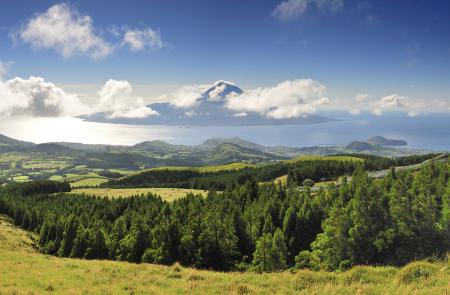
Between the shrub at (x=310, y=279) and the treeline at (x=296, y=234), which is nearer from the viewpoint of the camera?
the shrub at (x=310, y=279)

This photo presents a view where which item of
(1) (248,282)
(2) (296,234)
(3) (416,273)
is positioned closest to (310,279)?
Result: (1) (248,282)

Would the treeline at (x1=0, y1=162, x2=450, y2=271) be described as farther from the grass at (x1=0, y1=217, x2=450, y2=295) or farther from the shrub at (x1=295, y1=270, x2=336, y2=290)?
the shrub at (x1=295, y1=270, x2=336, y2=290)

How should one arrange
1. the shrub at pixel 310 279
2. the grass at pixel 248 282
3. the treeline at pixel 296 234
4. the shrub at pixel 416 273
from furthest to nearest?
the treeline at pixel 296 234 → the shrub at pixel 310 279 → the shrub at pixel 416 273 → the grass at pixel 248 282

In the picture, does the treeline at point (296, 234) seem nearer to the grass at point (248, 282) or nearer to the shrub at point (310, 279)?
the grass at point (248, 282)

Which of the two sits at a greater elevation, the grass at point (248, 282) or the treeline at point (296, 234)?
the grass at point (248, 282)

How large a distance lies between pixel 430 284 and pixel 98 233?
7597 cm

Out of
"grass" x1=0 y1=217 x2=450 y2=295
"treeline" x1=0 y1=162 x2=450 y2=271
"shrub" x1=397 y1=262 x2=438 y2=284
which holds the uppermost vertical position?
"shrub" x1=397 y1=262 x2=438 y2=284

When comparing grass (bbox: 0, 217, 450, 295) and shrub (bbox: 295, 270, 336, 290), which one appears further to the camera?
shrub (bbox: 295, 270, 336, 290)

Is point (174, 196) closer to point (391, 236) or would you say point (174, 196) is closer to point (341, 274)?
point (391, 236)

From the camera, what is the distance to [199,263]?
66.2 meters

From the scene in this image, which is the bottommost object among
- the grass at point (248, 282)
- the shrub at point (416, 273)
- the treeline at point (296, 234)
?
the treeline at point (296, 234)

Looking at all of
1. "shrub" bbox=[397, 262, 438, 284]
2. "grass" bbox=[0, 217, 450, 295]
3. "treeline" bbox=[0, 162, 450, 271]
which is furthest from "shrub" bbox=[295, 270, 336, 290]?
"treeline" bbox=[0, 162, 450, 271]

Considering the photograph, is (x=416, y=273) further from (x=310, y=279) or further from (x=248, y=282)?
(x=248, y=282)

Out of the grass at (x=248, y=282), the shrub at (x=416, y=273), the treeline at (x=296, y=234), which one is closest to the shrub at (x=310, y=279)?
the grass at (x=248, y=282)
